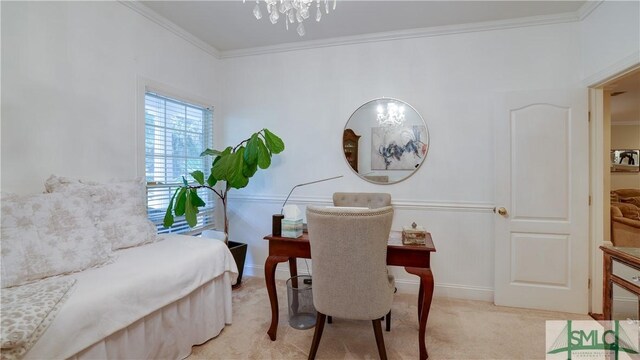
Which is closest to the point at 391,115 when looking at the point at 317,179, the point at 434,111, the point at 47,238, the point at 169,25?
the point at 434,111

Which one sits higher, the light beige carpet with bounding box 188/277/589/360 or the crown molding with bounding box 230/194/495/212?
the crown molding with bounding box 230/194/495/212

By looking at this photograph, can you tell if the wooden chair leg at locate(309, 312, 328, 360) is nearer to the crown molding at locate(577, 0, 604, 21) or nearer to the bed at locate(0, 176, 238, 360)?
the bed at locate(0, 176, 238, 360)

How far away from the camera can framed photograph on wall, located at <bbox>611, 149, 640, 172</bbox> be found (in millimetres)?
6438

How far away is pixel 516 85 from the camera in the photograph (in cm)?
270

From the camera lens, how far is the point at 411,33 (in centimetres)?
291

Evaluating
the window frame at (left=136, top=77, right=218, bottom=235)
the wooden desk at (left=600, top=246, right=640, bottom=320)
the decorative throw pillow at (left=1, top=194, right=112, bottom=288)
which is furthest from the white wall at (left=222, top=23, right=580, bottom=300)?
the decorative throw pillow at (left=1, top=194, right=112, bottom=288)

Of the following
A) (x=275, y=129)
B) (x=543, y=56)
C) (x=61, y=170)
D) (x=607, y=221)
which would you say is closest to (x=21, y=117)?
(x=61, y=170)

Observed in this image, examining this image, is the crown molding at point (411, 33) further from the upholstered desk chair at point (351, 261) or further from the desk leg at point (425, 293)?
the desk leg at point (425, 293)

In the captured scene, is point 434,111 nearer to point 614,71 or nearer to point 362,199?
point 362,199

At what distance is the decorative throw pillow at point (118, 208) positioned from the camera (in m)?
1.90

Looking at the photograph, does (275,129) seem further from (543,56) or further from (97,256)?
(543,56)

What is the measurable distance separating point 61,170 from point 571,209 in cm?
415

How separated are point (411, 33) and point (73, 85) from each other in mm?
3018

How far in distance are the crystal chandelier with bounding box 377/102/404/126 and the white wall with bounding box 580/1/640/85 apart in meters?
1.59
